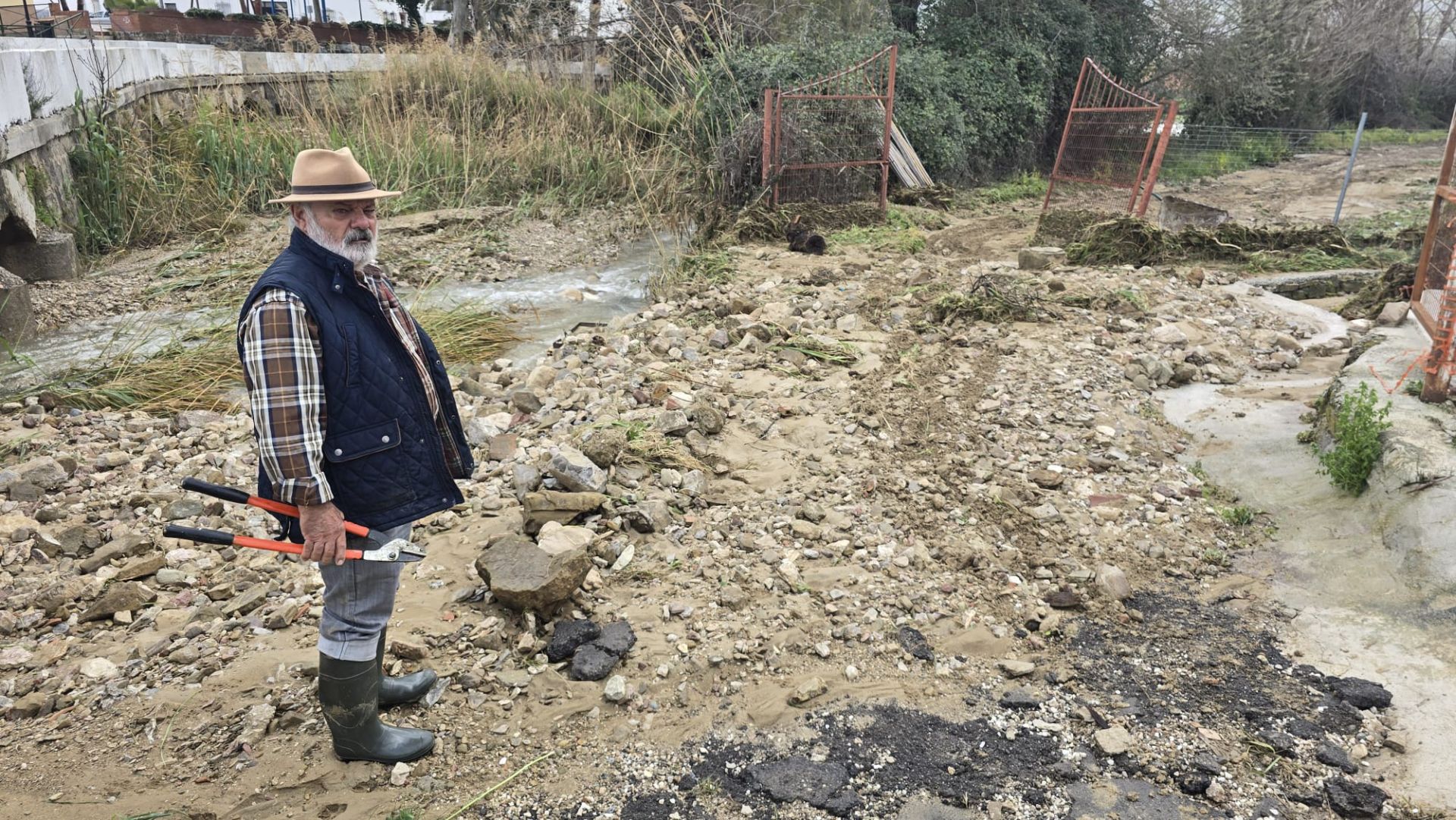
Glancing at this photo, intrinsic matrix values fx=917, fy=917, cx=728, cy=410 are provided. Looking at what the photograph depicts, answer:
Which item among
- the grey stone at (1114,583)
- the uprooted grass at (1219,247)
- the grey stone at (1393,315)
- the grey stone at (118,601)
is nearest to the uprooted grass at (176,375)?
the grey stone at (118,601)

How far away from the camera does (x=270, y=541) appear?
231 centimetres

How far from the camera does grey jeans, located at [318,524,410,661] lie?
7.88 feet

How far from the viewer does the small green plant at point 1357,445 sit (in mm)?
3836

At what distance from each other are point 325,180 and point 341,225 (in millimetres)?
115

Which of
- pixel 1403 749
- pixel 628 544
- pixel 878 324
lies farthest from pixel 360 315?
pixel 878 324

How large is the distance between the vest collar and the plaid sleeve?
15 cm

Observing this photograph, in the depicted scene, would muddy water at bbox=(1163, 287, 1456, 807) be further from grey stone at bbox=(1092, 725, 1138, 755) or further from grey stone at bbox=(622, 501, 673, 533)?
grey stone at bbox=(622, 501, 673, 533)

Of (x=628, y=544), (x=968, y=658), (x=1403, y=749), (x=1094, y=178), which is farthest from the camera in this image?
(x=1094, y=178)

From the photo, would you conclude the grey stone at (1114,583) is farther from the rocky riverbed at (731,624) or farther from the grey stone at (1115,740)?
the grey stone at (1115,740)

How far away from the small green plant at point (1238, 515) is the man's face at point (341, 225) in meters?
3.63

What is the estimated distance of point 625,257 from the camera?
32.2ft

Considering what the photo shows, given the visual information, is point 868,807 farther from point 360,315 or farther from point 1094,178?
point 1094,178

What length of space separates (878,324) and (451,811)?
494 centimetres

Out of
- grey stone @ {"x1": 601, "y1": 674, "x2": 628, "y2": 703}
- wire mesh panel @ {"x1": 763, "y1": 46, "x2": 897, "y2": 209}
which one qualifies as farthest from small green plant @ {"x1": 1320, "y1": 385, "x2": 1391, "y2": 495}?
wire mesh panel @ {"x1": 763, "y1": 46, "x2": 897, "y2": 209}
